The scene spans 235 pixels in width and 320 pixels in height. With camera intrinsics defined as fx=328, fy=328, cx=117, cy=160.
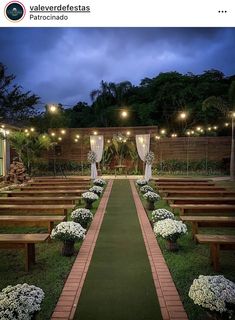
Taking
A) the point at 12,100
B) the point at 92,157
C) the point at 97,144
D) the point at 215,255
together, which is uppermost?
the point at 12,100

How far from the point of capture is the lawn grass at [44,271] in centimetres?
406

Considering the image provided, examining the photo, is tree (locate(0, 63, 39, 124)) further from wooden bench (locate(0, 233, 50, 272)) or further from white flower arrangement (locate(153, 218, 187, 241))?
white flower arrangement (locate(153, 218, 187, 241))

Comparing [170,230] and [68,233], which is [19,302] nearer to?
[68,233]

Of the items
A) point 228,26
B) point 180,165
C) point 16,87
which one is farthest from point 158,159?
point 228,26

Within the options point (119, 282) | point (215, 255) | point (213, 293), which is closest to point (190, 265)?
point (215, 255)

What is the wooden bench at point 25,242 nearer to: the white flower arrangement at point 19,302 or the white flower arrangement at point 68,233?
the white flower arrangement at point 68,233

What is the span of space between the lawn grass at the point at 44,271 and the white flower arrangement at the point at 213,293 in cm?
162

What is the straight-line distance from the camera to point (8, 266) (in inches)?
206

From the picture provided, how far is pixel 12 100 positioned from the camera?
24.5 meters

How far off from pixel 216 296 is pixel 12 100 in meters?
23.8

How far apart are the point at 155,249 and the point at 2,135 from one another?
1446 cm

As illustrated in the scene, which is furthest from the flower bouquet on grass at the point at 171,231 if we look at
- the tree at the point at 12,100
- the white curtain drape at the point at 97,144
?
the tree at the point at 12,100

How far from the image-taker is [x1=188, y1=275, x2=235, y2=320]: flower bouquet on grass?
3.11m
